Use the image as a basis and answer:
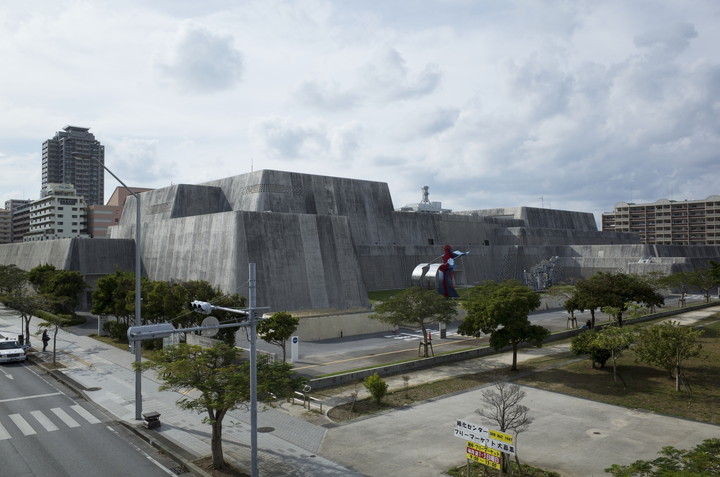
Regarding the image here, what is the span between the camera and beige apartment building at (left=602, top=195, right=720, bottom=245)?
142 m

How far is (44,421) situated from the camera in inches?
762

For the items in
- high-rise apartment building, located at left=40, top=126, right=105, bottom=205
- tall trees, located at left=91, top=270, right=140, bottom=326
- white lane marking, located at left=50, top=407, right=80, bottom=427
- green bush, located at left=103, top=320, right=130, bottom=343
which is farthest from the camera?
high-rise apartment building, located at left=40, top=126, right=105, bottom=205

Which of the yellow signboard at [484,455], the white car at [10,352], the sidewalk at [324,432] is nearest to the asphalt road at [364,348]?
the sidewalk at [324,432]

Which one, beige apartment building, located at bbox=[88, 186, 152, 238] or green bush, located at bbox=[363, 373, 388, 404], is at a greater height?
beige apartment building, located at bbox=[88, 186, 152, 238]

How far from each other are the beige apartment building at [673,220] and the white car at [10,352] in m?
146

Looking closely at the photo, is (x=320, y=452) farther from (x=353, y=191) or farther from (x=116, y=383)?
(x=353, y=191)

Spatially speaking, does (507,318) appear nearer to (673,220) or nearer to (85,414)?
(85,414)

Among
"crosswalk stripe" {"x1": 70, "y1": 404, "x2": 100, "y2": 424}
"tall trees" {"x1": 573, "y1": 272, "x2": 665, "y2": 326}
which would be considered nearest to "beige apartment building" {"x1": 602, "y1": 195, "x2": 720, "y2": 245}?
→ "tall trees" {"x1": 573, "y1": 272, "x2": 665, "y2": 326}

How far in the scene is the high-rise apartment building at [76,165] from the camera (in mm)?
170875

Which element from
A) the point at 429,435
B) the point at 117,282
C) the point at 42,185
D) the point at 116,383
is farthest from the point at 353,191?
the point at 42,185

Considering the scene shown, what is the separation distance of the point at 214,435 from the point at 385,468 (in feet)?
17.1

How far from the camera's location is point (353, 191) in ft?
236

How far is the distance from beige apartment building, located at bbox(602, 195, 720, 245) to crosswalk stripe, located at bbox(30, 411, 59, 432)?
148m

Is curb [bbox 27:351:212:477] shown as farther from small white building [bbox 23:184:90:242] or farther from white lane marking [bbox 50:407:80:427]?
small white building [bbox 23:184:90:242]
